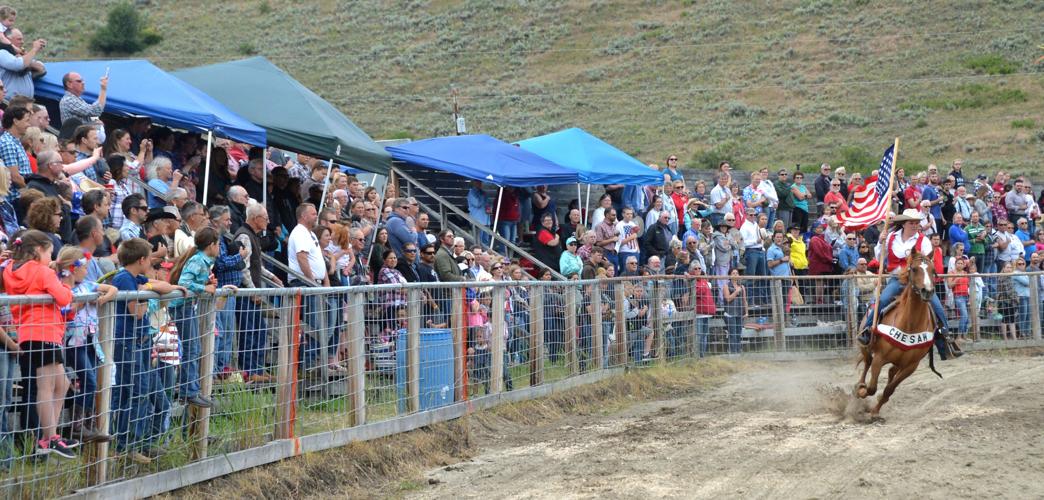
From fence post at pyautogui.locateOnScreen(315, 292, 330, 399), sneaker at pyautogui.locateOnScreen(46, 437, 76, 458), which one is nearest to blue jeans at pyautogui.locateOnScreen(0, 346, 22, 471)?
sneaker at pyautogui.locateOnScreen(46, 437, 76, 458)

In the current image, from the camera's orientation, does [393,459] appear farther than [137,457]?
Yes

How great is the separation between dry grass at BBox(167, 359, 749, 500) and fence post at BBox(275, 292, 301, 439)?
0.30m

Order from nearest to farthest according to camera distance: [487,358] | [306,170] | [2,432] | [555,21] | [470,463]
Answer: [2,432], [470,463], [487,358], [306,170], [555,21]

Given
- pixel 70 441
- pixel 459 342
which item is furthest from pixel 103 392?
pixel 459 342

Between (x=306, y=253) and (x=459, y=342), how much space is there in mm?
2142

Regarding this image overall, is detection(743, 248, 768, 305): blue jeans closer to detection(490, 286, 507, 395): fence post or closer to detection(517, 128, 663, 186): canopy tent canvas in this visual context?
detection(517, 128, 663, 186): canopy tent canvas

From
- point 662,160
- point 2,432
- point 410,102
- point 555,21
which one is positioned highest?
point 555,21

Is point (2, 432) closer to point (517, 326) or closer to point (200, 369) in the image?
point (200, 369)

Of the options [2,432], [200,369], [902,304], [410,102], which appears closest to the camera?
[2,432]

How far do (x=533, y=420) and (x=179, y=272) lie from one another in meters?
5.29

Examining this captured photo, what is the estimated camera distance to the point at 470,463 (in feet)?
37.4

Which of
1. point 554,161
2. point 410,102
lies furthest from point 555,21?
point 554,161

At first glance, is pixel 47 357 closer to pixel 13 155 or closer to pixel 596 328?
pixel 13 155

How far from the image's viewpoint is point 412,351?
11.8 m
